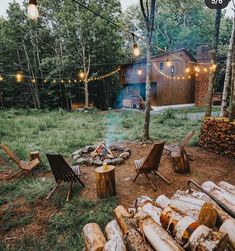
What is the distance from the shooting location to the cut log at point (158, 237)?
1.93 metres

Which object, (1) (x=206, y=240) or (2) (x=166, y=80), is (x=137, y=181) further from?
(2) (x=166, y=80)

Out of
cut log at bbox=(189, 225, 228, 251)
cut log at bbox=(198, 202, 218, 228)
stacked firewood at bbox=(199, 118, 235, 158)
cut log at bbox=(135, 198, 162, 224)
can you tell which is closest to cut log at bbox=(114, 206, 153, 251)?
cut log at bbox=(135, 198, 162, 224)

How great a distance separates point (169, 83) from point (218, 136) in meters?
15.7

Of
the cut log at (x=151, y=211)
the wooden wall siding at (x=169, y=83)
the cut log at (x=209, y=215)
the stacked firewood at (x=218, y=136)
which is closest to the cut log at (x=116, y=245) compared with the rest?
the cut log at (x=151, y=211)

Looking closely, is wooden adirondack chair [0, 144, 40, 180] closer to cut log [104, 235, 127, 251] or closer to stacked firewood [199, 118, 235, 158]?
cut log [104, 235, 127, 251]

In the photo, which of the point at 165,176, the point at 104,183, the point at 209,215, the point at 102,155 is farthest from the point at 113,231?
the point at 102,155

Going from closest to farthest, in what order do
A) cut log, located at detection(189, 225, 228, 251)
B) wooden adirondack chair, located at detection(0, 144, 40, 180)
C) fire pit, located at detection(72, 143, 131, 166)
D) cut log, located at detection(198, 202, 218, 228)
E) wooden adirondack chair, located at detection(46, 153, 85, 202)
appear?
cut log, located at detection(189, 225, 228, 251), cut log, located at detection(198, 202, 218, 228), wooden adirondack chair, located at detection(46, 153, 85, 202), wooden adirondack chair, located at detection(0, 144, 40, 180), fire pit, located at detection(72, 143, 131, 166)

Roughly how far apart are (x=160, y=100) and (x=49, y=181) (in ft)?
57.6

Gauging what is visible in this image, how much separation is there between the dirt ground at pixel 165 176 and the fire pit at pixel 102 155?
0.76 feet

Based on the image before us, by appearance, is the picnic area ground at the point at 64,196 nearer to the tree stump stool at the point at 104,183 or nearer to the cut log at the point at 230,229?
the tree stump stool at the point at 104,183

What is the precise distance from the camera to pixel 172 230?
2170 millimetres

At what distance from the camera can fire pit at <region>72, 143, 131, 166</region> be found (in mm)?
6773

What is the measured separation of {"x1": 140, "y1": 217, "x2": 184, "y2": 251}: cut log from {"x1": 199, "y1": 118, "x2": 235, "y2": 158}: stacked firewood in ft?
17.6

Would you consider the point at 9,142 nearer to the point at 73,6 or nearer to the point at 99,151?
the point at 99,151
